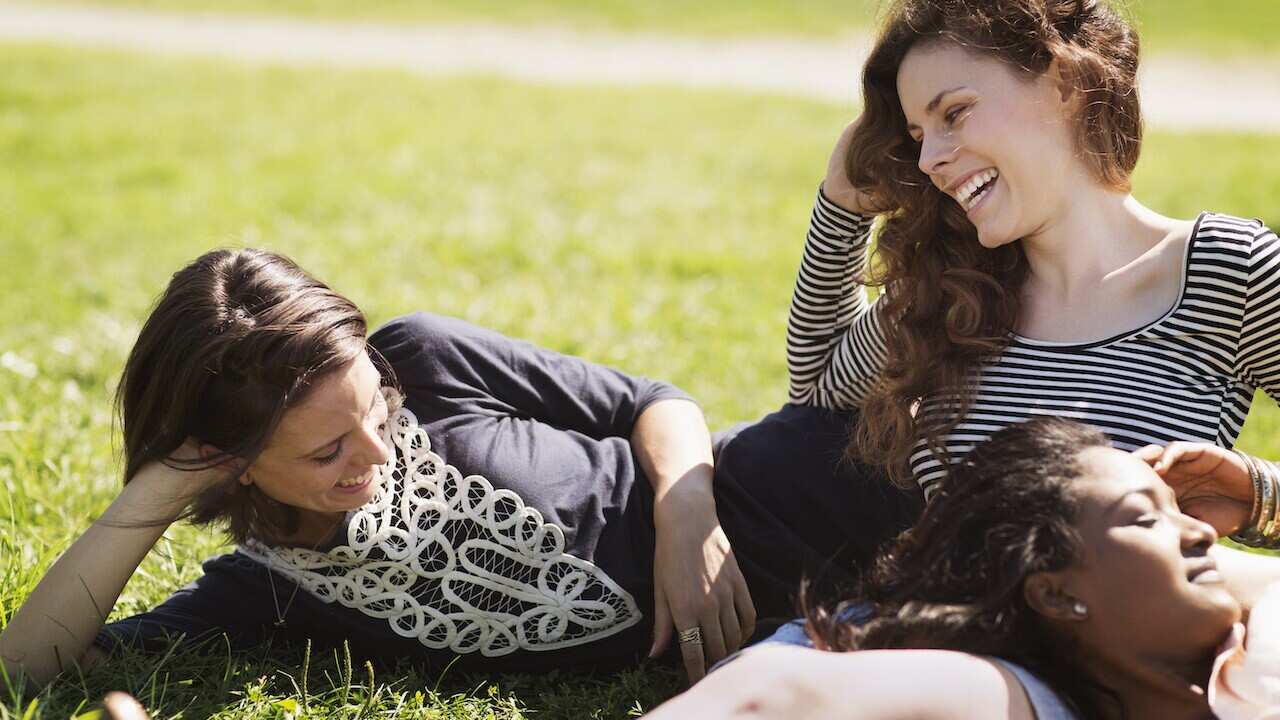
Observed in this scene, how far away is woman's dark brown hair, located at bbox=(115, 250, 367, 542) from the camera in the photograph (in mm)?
2488

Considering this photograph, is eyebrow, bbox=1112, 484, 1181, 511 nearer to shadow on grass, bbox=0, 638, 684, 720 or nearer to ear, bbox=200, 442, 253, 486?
shadow on grass, bbox=0, 638, 684, 720

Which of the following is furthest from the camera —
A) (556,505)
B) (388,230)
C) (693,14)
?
(693,14)

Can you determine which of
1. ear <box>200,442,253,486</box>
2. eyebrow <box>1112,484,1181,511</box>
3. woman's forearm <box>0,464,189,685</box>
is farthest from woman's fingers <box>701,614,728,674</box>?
woman's forearm <box>0,464,189,685</box>

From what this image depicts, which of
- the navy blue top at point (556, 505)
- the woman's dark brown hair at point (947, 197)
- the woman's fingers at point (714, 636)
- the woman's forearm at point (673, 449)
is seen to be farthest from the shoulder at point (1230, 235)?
the woman's fingers at point (714, 636)

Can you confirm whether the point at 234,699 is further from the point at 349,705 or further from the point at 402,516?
the point at 402,516

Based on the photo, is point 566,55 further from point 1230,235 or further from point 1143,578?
point 1143,578

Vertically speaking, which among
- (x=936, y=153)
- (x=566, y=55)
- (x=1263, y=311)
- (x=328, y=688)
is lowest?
(x=328, y=688)

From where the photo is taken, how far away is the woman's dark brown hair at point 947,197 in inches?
105

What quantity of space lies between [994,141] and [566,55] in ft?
44.3

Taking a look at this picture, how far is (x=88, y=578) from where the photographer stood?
103 inches

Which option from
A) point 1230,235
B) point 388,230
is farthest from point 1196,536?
point 388,230

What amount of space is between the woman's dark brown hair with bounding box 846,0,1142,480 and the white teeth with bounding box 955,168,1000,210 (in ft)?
0.51

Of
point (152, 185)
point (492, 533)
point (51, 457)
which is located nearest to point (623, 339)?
point (51, 457)

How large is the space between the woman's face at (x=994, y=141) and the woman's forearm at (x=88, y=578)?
180 cm
